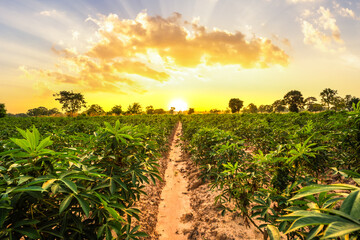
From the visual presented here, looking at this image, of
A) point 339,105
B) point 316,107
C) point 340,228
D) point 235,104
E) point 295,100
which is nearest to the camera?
point 340,228

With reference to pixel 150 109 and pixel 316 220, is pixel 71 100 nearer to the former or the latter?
pixel 150 109

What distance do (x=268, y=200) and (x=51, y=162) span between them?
212 cm

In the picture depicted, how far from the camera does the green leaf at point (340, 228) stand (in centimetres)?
50

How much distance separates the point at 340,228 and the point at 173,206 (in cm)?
435

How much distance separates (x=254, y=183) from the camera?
2.50 metres

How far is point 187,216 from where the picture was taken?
3.84 m

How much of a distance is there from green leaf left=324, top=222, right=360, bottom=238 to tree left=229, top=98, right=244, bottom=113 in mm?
82753

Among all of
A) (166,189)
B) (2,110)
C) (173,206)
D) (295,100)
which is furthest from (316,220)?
(295,100)

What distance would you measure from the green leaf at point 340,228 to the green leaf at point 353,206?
4 centimetres

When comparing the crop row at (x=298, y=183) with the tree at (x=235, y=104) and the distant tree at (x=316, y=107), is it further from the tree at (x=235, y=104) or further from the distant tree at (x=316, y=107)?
the tree at (x=235, y=104)

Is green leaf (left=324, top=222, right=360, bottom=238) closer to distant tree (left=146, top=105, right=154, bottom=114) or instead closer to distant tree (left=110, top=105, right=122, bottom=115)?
distant tree (left=110, top=105, right=122, bottom=115)

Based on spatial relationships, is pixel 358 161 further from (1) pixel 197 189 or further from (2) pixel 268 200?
(1) pixel 197 189

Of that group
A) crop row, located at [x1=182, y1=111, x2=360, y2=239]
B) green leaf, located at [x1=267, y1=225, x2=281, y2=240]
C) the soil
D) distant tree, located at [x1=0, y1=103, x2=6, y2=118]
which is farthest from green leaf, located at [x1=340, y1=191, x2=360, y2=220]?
distant tree, located at [x1=0, y1=103, x2=6, y2=118]

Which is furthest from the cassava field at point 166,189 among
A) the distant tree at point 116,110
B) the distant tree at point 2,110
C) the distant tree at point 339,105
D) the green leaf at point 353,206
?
the distant tree at point 116,110
